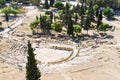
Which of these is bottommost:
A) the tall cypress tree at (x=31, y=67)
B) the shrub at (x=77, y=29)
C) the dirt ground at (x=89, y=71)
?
the dirt ground at (x=89, y=71)

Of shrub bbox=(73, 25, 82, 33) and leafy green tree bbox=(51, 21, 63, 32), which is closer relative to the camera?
shrub bbox=(73, 25, 82, 33)

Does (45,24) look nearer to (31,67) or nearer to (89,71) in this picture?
(89,71)

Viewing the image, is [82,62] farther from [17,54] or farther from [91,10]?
[91,10]

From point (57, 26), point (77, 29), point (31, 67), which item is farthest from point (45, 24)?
point (31, 67)

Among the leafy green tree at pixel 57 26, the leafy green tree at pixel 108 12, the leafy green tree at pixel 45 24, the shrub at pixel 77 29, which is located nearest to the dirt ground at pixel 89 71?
the shrub at pixel 77 29

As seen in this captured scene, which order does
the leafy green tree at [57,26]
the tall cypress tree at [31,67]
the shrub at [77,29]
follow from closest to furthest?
the tall cypress tree at [31,67] < the shrub at [77,29] < the leafy green tree at [57,26]

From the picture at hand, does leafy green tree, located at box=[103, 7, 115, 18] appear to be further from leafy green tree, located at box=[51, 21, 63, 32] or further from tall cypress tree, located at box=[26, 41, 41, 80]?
tall cypress tree, located at box=[26, 41, 41, 80]

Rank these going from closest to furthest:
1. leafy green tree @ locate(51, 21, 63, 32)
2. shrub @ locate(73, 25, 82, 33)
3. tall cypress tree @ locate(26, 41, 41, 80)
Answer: tall cypress tree @ locate(26, 41, 41, 80)
shrub @ locate(73, 25, 82, 33)
leafy green tree @ locate(51, 21, 63, 32)

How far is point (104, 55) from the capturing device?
6969 centimetres

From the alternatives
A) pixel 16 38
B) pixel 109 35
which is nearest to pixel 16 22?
pixel 16 38

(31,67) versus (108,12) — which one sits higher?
→ (31,67)

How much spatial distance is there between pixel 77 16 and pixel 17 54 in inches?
1370

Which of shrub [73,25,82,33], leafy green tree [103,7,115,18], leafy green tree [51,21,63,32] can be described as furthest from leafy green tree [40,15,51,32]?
leafy green tree [103,7,115,18]

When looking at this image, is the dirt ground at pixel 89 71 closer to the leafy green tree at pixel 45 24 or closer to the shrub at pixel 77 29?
the shrub at pixel 77 29
